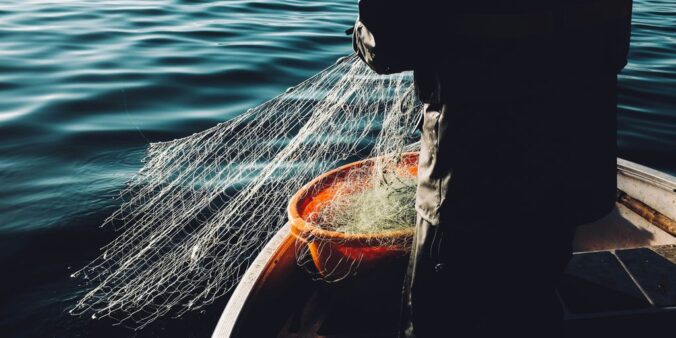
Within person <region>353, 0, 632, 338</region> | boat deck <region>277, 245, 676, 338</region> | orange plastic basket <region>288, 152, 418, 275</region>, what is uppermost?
person <region>353, 0, 632, 338</region>

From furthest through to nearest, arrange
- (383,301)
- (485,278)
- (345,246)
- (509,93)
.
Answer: (383,301) → (345,246) → (485,278) → (509,93)

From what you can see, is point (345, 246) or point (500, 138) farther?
point (345, 246)

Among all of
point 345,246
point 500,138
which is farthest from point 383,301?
point 500,138

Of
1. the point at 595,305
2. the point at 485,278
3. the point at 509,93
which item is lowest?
the point at 595,305

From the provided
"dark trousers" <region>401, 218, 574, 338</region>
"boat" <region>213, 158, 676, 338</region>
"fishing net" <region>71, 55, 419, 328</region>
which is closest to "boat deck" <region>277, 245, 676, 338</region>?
"boat" <region>213, 158, 676, 338</region>

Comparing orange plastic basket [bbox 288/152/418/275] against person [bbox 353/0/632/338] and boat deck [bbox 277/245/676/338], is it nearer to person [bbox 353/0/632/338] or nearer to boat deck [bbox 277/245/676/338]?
boat deck [bbox 277/245/676/338]

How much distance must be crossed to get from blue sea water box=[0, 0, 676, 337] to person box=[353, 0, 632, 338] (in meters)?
2.66

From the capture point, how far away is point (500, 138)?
2.02 metres

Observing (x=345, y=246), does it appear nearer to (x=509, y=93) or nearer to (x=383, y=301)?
(x=383, y=301)

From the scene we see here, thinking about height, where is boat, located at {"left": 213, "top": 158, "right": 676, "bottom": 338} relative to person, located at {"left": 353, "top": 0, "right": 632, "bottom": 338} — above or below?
below

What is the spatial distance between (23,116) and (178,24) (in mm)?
6803

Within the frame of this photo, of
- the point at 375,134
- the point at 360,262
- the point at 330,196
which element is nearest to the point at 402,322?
the point at 360,262

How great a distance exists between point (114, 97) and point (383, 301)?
22.3ft

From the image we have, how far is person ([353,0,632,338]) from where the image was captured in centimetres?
194
